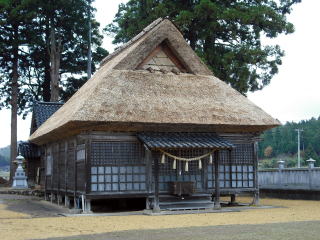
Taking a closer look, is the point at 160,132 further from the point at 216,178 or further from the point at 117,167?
the point at 216,178

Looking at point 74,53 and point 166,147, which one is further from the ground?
point 74,53

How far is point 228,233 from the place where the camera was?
37.6 feet

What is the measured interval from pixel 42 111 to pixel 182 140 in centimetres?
1491

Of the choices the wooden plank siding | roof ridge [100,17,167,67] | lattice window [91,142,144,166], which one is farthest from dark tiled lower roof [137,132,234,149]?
roof ridge [100,17,167,67]

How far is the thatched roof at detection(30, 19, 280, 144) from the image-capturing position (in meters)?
17.5

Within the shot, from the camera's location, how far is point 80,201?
19.5m

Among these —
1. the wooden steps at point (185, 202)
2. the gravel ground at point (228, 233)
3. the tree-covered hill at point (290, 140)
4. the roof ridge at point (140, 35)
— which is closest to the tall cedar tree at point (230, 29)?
the roof ridge at point (140, 35)

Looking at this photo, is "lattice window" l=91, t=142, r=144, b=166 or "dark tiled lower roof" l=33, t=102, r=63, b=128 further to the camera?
"dark tiled lower roof" l=33, t=102, r=63, b=128

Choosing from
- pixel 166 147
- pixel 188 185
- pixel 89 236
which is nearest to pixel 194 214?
pixel 188 185

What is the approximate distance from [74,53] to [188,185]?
2551 cm

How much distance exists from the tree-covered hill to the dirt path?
62.4 meters

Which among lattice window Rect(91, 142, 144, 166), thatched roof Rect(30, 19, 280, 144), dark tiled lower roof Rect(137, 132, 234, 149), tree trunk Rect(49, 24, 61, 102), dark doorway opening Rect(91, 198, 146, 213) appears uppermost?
tree trunk Rect(49, 24, 61, 102)

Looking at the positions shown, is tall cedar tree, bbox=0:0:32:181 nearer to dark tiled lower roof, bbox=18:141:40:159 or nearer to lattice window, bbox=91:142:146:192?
dark tiled lower roof, bbox=18:141:40:159

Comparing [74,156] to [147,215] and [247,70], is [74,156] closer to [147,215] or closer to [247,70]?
[147,215]
